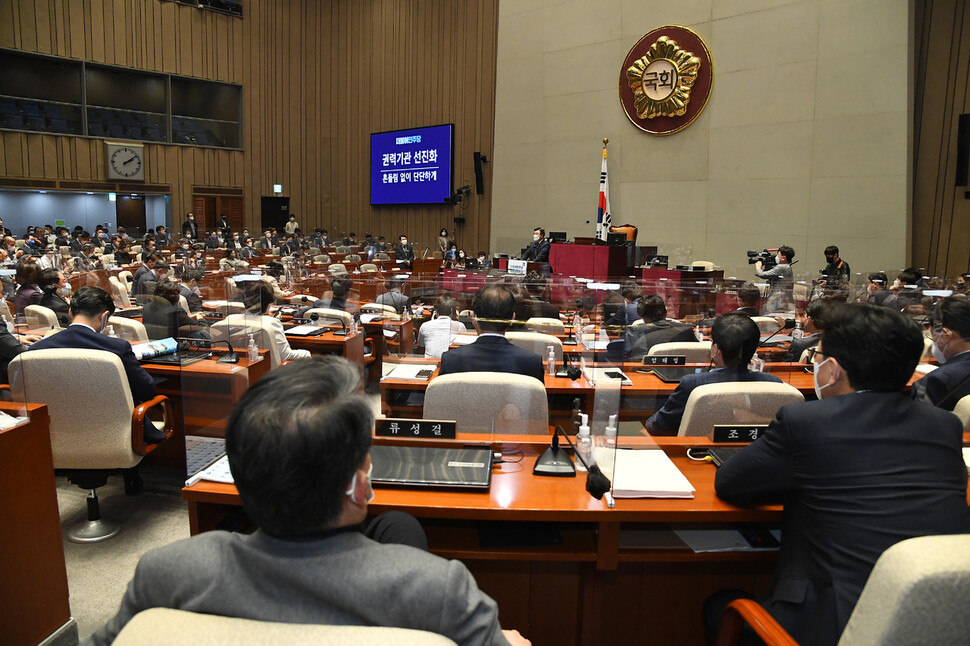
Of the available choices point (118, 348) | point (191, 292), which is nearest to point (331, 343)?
point (118, 348)

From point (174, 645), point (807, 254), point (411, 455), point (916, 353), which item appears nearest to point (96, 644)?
point (174, 645)

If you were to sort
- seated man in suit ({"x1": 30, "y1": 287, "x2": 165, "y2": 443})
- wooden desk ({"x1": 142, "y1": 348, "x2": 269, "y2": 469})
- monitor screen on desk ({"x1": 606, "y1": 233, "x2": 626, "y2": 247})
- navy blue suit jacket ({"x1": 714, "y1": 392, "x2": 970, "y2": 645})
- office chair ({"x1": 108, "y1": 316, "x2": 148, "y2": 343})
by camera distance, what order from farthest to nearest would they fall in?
monitor screen on desk ({"x1": 606, "y1": 233, "x2": 626, "y2": 247}) → office chair ({"x1": 108, "y1": 316, "x2": 148, "y2": 343}) → seated man in suit ({"x1": 30, "y1": 287, "x2": 165, "y2": 443}) → wooden desk ({"x1": 142, "y1": 348, "x2": 269, "y2": 469}) → navy blue suit jacket ({"x1": 714, "y1": 392, "x2": 970, "y2": 645})

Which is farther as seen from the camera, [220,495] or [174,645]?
[220,495]

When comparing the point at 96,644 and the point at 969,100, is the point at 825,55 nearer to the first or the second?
the point at 969,100

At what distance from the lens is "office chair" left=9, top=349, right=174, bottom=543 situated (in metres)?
2.79

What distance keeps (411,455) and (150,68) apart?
58.4 feet

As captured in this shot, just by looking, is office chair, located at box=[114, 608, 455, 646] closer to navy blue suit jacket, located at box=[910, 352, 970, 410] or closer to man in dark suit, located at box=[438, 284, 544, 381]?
man in dark suit, located at box=[438, 284, 544, 381]

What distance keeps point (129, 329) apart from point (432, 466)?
12.2ft

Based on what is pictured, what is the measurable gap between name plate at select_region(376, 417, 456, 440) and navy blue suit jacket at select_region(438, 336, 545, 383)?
105 centimetres

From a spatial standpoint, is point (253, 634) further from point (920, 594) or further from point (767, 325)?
point (767, 325)

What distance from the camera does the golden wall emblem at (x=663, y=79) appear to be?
1168 centimetres

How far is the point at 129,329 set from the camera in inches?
186

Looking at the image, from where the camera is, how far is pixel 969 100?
907 cm

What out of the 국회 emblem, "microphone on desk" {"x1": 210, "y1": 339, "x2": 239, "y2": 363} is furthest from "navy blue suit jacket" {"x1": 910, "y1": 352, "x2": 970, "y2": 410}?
the 국회 emblem
